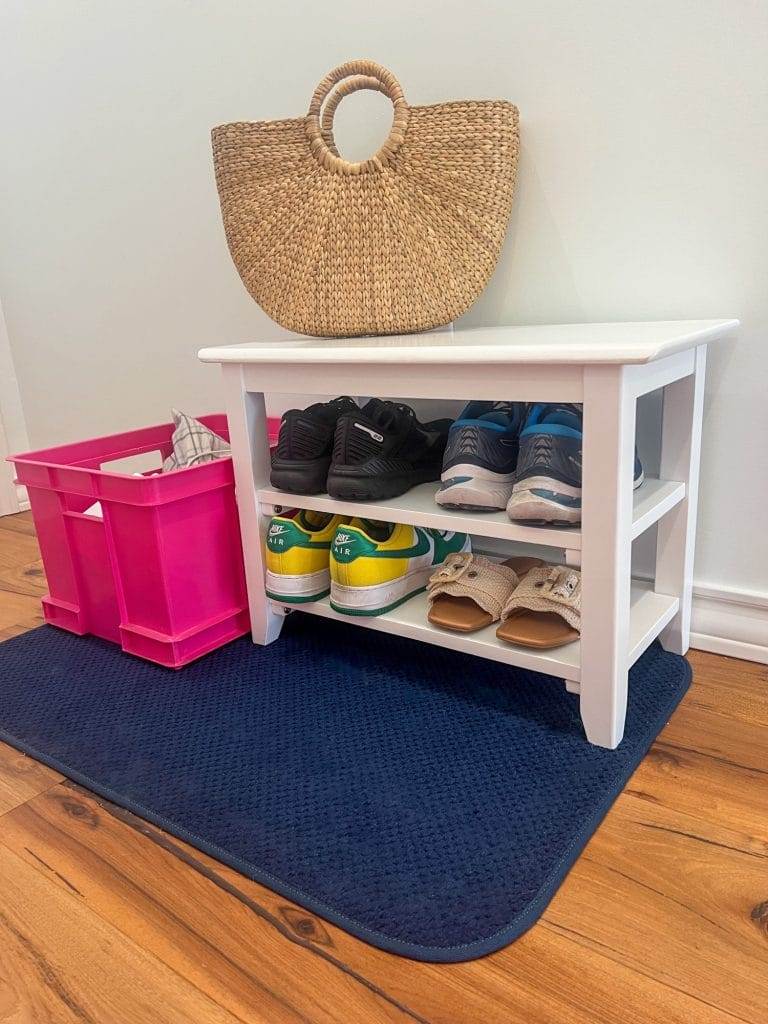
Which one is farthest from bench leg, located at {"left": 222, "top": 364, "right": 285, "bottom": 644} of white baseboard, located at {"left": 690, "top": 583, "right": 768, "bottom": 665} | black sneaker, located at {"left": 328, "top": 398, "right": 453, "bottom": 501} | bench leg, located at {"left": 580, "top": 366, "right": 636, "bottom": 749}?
white baseboard, located at {"left": 690, "top": 583, "right": 768, "bottom": 665}

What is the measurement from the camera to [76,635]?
1.30 meters

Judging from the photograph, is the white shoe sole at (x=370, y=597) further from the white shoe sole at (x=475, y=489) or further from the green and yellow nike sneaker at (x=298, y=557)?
the white shoe sole at (x=475, y=489)

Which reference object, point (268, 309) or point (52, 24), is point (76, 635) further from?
point (52, 24)

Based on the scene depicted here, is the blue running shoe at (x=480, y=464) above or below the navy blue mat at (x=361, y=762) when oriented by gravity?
above

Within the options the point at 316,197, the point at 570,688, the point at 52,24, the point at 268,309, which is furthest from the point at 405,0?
the point at 570,688

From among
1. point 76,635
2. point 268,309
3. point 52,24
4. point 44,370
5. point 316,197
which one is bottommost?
point 76,635

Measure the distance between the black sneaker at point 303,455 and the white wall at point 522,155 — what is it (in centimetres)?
33

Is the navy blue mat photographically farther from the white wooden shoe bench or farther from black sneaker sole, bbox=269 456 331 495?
black sneaker sole, bbox=269 456 331 495

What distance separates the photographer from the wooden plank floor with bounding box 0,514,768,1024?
0.60 m

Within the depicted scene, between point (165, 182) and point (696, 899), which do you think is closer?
point (696, 899)

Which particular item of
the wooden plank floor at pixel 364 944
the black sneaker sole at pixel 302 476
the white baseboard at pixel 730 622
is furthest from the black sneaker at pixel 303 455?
the white baseboard at pixel 730 622

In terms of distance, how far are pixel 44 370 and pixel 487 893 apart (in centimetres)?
179

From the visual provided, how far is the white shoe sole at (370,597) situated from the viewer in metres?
1.04

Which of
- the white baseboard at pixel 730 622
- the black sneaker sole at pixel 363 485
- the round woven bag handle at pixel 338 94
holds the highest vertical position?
the round woven bag handle at pixel 338 94
